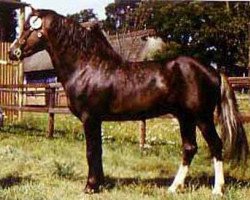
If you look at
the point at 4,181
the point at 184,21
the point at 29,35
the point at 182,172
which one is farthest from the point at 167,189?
the point at 184,21

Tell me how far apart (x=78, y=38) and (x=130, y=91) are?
807mm

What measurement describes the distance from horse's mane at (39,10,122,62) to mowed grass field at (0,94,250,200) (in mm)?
1388

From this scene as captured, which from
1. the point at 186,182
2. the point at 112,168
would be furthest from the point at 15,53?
the point at 186,182

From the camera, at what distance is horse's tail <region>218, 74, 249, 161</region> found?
5297 mm

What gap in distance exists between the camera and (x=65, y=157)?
7.43m

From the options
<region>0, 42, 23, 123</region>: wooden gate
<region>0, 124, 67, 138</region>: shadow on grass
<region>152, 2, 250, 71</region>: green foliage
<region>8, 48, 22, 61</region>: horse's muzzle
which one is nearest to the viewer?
<region>8, 48, 22, 61</region>: horse's muzzle

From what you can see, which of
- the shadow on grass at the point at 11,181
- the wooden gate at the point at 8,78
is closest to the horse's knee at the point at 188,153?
the shadow on grass at the point at 11,181

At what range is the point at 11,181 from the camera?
5.68 m

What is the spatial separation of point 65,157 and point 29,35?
2.41m

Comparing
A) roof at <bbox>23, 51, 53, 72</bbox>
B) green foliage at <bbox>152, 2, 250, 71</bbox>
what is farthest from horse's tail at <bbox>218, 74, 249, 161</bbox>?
roof at <bbox>23, 51, 53, 72</bbox>

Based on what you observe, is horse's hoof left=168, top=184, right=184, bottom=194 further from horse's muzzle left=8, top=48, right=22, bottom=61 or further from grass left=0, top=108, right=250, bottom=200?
horse's muzzle left=8, top=48, right=22, bottom=61

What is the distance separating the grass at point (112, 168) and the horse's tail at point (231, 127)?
170 mm

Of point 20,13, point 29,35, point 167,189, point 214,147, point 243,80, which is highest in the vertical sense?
point 20,13

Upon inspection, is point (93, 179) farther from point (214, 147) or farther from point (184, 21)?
point (184, 21)
